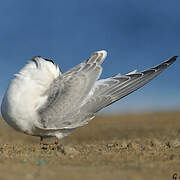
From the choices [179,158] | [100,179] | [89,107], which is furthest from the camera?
[89,107]

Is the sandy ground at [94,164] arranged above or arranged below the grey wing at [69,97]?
below

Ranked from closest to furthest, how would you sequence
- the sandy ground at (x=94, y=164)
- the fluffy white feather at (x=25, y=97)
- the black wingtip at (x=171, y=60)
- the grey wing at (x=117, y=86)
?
the sandy ground at (x=94, y=164) → the fluffy white feather at (x=25, y=97) → the grey wing at (x=117, y=86) → the black wingtip at (x=171, y=60)

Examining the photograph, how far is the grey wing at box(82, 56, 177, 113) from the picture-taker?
6660 mm

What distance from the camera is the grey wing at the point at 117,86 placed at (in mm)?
6660

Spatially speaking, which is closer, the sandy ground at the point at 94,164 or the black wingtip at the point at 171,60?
the sandy ground at the point at 94,164

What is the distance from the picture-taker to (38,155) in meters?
5.51

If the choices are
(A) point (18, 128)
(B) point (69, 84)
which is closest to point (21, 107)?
(A) point (18, 128)

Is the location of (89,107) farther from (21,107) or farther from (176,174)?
(176,174)

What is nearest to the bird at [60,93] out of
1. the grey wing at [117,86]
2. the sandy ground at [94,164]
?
the grey wing at [117,86]

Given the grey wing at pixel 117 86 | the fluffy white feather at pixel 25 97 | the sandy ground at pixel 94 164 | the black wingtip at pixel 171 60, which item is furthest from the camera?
the black wingtip at pixel 171 60

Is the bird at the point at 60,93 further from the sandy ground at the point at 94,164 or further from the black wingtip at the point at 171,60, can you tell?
the sandy ground at the point at 94,164

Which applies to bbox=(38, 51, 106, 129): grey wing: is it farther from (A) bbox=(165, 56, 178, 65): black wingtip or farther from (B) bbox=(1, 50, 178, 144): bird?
(A) bbox=(165, 56, 178, 65): black wingtip

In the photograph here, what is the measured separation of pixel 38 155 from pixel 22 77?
146 centimetres

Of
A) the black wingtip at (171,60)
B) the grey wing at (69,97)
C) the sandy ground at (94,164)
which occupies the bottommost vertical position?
the sandy ground at (94,164)
